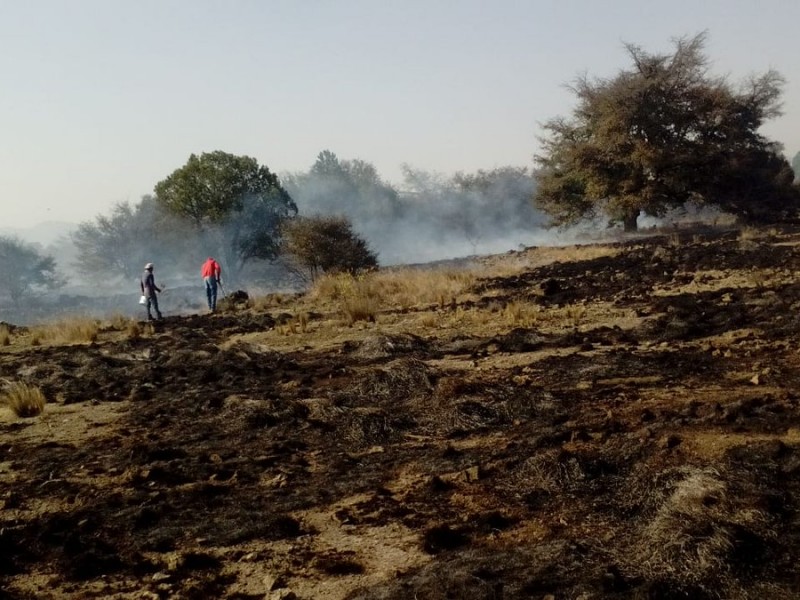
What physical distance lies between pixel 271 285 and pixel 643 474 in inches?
1382

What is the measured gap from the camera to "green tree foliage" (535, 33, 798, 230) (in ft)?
81.7

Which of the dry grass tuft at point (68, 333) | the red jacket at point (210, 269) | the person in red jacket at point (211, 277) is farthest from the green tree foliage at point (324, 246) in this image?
the dry grass tuft at point (68, 333)

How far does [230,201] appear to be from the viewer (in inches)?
1353

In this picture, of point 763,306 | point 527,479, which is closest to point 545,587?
point 527,479

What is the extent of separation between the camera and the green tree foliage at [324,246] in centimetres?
2219

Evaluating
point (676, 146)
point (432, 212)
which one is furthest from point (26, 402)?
point (432, 212)

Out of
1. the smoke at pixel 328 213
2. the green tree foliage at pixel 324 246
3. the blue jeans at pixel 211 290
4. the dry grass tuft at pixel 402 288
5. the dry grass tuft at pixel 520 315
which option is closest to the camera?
the dry grass tuft at pixel 520 315

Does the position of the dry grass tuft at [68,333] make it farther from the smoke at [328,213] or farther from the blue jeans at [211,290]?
the smoke at [328,213]

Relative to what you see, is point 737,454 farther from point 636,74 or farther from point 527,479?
point 636,74

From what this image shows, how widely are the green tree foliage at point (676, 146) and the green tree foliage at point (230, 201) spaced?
1747 centimetres

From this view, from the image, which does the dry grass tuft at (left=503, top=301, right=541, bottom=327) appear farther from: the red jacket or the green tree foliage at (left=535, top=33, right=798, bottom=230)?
the green tree foliage at (left=535, top=33, right=798, bottom=230)

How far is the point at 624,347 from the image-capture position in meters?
8.12

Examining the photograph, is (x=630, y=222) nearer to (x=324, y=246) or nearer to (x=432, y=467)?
(x=324, y=246)

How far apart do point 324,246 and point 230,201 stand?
14.3 meters
